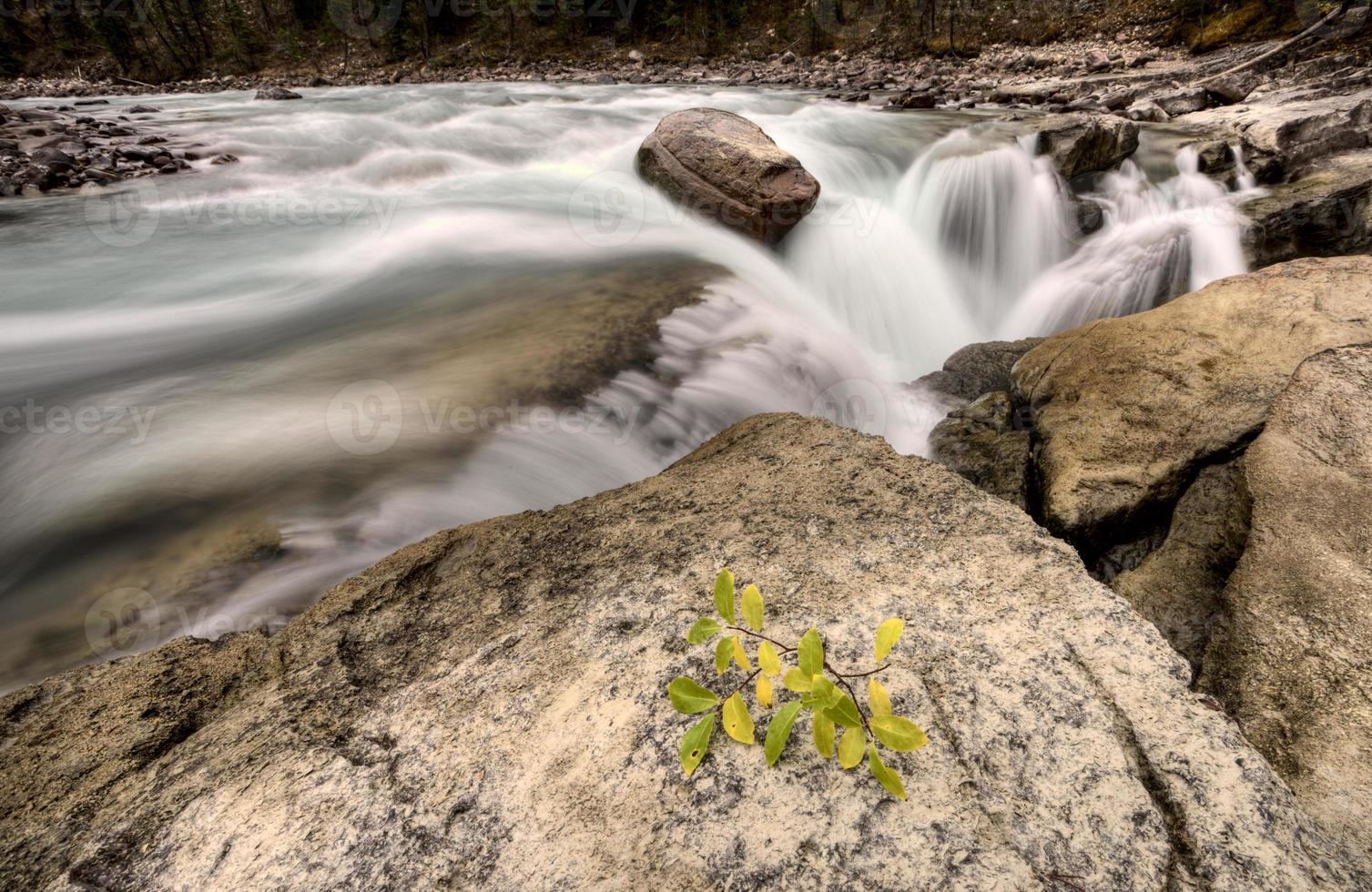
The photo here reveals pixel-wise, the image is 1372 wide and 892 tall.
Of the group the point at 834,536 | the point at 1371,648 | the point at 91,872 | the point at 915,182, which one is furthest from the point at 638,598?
the point at 915,182

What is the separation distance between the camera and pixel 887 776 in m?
1.10

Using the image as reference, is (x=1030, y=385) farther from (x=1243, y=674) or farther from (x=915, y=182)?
(x=915, y=182)

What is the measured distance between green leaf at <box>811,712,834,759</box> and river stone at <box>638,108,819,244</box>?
Result: 17.4 feet

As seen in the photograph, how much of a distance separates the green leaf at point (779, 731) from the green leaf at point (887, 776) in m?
0.15

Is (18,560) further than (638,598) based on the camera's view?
Yes

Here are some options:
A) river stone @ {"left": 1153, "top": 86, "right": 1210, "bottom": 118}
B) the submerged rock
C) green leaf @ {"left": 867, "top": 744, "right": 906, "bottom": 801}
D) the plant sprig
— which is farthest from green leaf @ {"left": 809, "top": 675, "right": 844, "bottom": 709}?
the submerged rock

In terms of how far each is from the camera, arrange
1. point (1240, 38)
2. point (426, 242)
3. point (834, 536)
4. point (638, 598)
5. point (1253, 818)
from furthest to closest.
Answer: point (1240, 38) → point (426, 242) → point (834, 536) → point (638, 598) → point (1253, 818)

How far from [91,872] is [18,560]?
95.0 inches

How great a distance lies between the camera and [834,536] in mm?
1786

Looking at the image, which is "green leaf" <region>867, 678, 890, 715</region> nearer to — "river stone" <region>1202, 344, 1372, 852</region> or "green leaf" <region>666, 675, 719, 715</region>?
"green leaf" <region>666, 675, 719, 715</region>

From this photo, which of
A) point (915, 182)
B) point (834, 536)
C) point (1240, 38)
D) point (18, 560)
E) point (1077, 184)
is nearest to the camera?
point (834, 536)

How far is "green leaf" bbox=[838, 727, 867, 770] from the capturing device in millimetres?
1158

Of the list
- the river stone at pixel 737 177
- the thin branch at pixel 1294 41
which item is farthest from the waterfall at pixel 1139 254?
the thin branch at pixel 1294 41

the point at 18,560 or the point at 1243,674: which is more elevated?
the point at 1243,674
